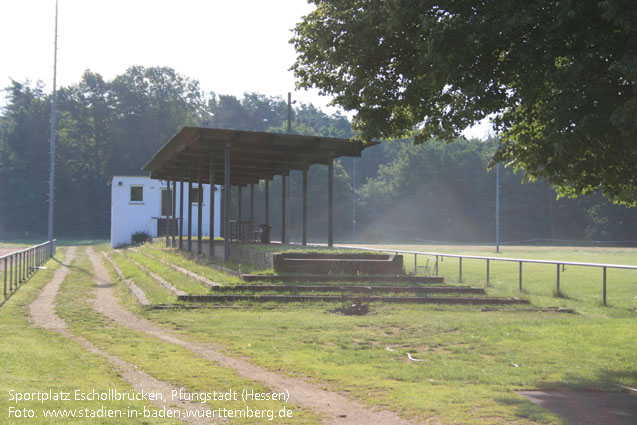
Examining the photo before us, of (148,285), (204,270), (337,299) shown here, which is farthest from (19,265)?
(337,299)

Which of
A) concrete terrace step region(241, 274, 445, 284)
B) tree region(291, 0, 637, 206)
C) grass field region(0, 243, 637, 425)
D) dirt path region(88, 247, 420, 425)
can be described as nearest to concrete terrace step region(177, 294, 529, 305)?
grass field region(0, 243, 637, 425)

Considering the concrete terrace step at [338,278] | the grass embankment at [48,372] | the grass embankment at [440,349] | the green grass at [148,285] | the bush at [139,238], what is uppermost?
the bush at [139,238]

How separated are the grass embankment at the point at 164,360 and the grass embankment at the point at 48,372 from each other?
1.40 ft

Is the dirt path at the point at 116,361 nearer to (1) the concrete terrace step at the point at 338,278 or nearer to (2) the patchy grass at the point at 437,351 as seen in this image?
(2) the patchy grass at the point at 437,351

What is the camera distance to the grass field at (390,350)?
19.4 feet

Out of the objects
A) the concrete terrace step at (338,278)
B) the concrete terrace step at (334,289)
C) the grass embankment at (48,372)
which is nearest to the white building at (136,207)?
the concrete terrace step at (338,278)

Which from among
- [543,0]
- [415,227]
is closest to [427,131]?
[543,0]

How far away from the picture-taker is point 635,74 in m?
6.34

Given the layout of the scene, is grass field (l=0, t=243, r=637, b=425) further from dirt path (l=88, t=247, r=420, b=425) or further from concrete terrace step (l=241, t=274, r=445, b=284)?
concrete terrace step (l=241, t=274, r=445, b=284)

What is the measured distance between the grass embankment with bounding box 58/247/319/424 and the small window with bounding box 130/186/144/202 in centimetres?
2648

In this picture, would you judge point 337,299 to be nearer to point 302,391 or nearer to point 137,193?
point 302,391

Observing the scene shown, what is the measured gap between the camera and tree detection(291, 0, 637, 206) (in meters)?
7.16

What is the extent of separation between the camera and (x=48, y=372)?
20.4 ft

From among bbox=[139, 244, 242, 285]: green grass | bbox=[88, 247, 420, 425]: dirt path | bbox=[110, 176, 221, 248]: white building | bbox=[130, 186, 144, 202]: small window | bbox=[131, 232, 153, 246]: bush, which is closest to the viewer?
bbox=[88, 247, 420, 425]: dirt path
